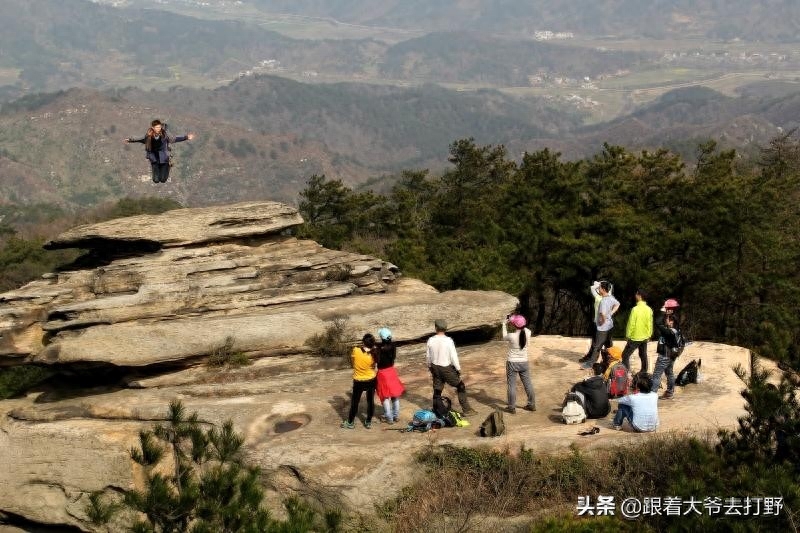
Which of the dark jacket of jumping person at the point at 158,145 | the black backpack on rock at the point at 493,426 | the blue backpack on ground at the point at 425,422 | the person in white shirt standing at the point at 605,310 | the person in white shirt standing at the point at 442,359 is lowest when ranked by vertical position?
the blue backpack on ground at the point at 425,422

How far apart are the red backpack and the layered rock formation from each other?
18.7ft

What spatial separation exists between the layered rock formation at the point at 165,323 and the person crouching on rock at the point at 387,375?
100 inches

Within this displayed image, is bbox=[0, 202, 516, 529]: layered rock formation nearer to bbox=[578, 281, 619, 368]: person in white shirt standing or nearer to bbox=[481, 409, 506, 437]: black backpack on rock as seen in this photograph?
bbox=[578, 281, 619, 368]: person in white shirt standing

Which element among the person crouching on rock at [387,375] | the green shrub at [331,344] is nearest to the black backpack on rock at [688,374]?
the person crouching on rock at [387,375]

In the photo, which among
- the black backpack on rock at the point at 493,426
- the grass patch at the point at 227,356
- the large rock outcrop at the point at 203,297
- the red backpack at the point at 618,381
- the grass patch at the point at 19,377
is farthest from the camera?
the grass patch at the point at 19,377

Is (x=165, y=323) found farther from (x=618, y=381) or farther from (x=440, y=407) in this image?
(x=618, y=381)

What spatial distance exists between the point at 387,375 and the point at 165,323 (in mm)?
7663

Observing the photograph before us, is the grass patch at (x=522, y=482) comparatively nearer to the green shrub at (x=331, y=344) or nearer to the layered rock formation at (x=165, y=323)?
the layered rock formation at (x=165, y=323)

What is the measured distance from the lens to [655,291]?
3791 cm

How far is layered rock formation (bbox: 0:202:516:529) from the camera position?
1788 centimetres

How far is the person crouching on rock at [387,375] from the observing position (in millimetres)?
16125

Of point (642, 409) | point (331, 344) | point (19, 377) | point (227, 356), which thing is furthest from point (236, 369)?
point (19, 377)

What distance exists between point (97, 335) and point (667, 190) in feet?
104

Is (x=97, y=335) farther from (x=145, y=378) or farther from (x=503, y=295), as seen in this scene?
(x=503, y=295)
